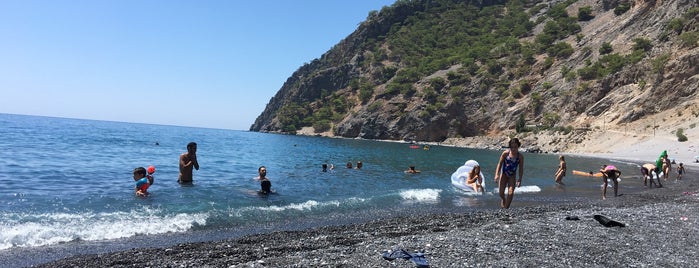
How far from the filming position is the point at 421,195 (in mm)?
15344

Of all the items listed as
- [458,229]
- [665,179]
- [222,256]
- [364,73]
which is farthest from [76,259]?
[364,73]

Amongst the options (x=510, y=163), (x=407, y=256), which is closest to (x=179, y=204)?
(x=407, y=256)

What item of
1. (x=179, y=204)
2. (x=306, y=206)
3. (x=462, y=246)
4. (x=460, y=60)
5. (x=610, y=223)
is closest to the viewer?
(x=462, y=246)

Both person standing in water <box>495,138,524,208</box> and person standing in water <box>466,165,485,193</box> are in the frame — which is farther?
person standing in water <box>466,165,485,193</box>

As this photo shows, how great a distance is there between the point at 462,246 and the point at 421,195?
29.6ft

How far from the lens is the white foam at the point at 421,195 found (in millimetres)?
14644

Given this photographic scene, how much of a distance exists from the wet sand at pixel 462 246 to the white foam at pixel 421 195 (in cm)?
531

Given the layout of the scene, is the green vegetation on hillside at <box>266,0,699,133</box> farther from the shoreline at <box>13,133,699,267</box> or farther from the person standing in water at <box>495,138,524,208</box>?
the shoreline at <box>13,133,699,267</box>

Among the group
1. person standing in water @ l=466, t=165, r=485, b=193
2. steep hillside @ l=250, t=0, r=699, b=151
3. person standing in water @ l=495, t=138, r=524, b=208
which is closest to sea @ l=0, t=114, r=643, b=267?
person standing in water @ l=466, t=165, r=485, b=193

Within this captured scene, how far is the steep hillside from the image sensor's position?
5578 cm

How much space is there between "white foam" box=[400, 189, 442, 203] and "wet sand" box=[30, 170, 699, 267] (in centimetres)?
531

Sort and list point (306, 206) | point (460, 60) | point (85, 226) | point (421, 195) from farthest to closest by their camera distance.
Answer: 1. point (460, 60)
2. point (421, 195)
3. point (306, 206)
4. point (85, 226)

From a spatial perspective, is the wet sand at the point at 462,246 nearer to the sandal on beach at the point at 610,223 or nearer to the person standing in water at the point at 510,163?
the sandal on beach at the point at 610,223

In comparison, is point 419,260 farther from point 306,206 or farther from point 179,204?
point 179,204
